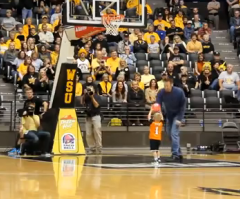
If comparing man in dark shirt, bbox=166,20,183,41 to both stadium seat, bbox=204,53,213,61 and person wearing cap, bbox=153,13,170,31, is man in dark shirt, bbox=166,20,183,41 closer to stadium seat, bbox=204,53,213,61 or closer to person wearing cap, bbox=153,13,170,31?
person wearing cap, bbox=153,13,170,31

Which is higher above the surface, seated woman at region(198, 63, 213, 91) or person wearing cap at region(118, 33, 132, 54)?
person wearing cap at region(118, 33, 132, 54)

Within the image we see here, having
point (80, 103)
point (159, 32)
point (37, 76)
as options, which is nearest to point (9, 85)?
point (37, 76)

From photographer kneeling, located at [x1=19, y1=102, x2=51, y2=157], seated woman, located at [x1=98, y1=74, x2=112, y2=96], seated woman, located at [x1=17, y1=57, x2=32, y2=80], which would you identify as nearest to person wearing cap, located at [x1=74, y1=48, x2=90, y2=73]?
seated woman, located at [x1=98, y1=74, x2=112, y2=96]

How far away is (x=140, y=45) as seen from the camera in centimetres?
2331

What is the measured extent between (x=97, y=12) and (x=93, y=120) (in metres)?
2.90

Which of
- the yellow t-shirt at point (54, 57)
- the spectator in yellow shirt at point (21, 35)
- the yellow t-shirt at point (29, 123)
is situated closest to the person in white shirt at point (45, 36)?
the spectator in yellow shirt at point (21, 35)

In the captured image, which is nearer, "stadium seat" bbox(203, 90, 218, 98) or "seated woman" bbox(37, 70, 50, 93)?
"seated woman" bbox(37, 70, 50, 93)

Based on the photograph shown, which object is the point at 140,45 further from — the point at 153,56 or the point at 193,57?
the point at 193,57

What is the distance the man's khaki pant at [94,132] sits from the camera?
17.7 m

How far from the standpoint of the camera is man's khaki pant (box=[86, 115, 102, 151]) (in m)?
17.7

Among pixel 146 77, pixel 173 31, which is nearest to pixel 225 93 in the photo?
pixel 146 77

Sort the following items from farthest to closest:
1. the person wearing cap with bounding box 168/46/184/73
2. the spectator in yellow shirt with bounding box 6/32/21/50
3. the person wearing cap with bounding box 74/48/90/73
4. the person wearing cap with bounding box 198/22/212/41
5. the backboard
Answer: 1. the person wearing cap with bounding box 198/22/212/41
2. the spectator in yellow shirt with bounding box 6/32/21/50
3. the person wearing cap with bounding box 168/46/184/73
4. the person wearing cap with bounding box 74/48/90/73
5. the backboard

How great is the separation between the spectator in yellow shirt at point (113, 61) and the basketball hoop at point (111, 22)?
5.03m

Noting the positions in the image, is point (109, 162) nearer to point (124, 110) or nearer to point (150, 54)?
point (124, 110)
